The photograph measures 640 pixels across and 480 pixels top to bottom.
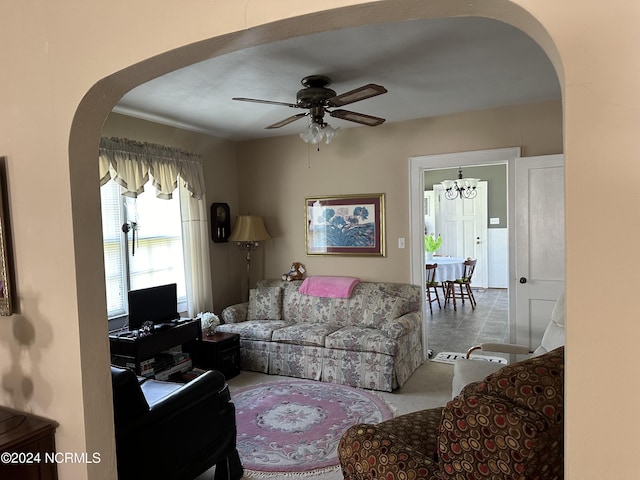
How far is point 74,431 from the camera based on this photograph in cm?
170

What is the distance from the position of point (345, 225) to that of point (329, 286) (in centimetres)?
72

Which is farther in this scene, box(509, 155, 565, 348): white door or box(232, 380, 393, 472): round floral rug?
box(509, 155, 565, 348): white door

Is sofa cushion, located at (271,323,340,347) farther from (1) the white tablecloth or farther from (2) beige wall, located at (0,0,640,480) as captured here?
(1) the white tablecloth

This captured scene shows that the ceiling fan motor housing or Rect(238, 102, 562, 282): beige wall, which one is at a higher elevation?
the ceiling fan motor housing

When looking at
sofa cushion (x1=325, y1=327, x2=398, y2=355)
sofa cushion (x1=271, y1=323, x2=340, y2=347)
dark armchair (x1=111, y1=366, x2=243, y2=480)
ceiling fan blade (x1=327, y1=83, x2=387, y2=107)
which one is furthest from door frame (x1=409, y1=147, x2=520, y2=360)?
dark armchair (x1=111, y1=366, x2=243, y2=480)

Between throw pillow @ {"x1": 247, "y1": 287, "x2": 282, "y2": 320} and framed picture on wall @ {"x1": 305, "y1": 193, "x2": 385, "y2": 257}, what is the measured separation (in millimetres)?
650

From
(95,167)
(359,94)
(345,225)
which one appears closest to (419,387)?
(345,225)

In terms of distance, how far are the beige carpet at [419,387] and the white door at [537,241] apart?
86 cm

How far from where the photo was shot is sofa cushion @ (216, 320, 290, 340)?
14.5 ft

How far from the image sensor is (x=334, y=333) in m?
4.18

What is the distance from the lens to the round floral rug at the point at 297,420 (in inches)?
109

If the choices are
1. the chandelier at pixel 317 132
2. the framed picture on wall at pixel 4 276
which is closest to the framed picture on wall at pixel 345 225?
the chandelier at pixel 317 132

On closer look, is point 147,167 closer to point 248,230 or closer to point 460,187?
point 248,230

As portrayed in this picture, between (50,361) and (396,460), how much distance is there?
141 centimetres
